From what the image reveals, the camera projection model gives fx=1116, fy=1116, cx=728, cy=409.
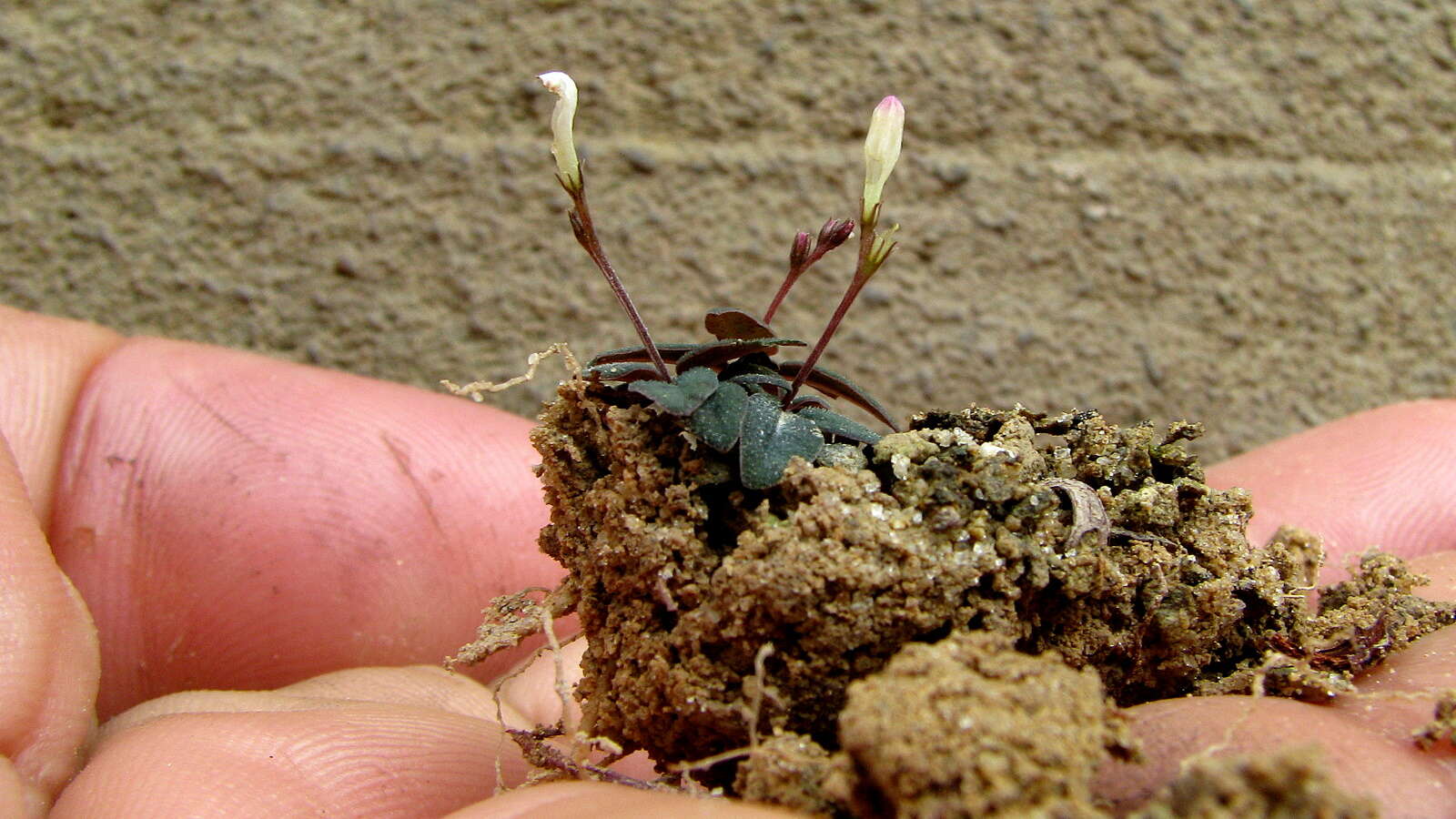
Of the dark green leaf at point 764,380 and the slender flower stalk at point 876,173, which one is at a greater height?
the slender flower stalk at point 876,173

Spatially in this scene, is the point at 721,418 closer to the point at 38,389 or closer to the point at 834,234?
the point at 834,234

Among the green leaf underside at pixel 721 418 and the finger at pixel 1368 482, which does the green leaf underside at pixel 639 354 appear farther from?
the finger at pixel 1368 482

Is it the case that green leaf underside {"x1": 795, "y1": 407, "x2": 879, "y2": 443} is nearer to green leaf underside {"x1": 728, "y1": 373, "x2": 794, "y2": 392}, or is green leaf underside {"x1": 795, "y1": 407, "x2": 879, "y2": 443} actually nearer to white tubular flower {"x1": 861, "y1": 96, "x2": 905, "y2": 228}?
green leaf underside {"x1": 728, "y1": 373, "x2": 794, "y2": 392}

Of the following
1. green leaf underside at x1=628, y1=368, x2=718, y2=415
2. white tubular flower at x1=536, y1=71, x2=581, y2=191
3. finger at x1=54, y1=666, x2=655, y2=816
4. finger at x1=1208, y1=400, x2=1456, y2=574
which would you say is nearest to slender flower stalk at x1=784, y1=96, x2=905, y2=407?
green leaf underside at x1=628, y1=368, x2=718, y2=415

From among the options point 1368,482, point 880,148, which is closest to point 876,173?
point 880,148

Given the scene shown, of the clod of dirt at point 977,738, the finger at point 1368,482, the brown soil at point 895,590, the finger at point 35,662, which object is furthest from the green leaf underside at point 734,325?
the finger at point 1368,482

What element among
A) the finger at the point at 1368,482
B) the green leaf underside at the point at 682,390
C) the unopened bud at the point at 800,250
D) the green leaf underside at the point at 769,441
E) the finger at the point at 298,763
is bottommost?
the finger at the point at 1368,482
